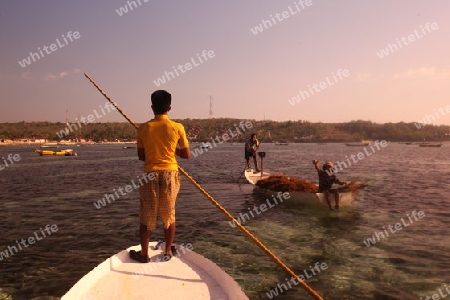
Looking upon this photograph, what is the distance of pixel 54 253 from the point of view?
10.2 m

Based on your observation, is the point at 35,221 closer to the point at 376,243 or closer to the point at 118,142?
the point at 376,243


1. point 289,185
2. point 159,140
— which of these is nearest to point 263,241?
point 289,185

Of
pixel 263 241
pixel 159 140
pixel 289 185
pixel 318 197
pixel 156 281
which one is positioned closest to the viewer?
pixel 156 281

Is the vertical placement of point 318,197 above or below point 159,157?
below

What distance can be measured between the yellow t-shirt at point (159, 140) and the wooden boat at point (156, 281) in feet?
5.39

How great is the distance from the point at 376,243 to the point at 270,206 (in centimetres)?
672

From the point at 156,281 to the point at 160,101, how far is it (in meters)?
2.74

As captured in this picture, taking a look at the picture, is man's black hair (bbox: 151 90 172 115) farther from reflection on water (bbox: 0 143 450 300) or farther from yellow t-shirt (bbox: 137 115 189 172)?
reflection on water (bbox: 0 143 450 300)

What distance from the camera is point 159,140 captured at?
4.74 metres

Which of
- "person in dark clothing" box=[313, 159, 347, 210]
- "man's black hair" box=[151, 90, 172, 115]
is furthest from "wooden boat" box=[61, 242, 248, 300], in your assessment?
"person in dark clothing" box=[313, 159, 347, 210]

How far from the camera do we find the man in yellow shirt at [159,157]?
Result: 4.74 metres

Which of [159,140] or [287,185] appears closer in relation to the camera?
[159,140]

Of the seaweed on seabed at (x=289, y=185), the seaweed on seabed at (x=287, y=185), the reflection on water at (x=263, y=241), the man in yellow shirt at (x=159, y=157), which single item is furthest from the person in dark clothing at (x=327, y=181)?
the man in yellow shirt at (x=159, y=157)

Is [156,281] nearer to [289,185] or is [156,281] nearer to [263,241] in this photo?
[263,241]
